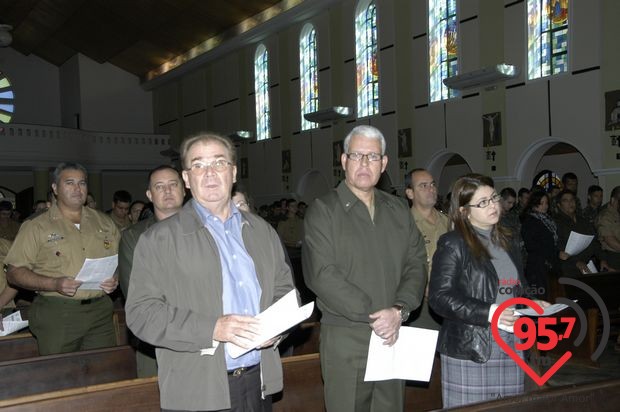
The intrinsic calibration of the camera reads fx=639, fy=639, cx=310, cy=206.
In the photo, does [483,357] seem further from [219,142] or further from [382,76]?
[382,76]

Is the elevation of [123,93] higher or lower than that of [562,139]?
higher

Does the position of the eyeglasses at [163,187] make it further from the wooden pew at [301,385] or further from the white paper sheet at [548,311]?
the white paper sheet at [548,311]

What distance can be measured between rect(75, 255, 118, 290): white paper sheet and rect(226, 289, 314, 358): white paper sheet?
1721mm

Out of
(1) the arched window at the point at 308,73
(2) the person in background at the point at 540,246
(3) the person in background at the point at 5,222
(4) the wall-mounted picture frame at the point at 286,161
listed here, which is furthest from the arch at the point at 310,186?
(2) the person in background at the point at 540,246

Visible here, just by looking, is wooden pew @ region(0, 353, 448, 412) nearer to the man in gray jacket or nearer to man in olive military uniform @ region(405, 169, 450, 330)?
man in olive military uniform @ region(405, 169, 450, 330)

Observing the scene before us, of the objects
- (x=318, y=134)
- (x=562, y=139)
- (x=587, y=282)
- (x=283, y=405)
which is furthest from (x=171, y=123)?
(x=283, y=405)

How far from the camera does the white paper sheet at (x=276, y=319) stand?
74.3 inches

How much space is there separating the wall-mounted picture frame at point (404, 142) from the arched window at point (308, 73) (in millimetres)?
2975

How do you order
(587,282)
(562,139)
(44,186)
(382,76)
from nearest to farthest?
1. (587,282)
2. (562,139)
3. (382,76)
4. (44,186)

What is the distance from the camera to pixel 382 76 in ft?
43.2

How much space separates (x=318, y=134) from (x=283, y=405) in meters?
12.2

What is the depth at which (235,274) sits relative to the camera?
2.02m

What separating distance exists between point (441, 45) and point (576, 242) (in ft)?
23.9

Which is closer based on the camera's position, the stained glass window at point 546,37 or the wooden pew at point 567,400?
the wooden pew at point 567,400
